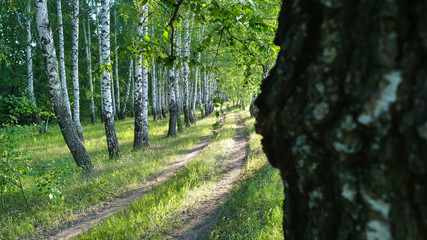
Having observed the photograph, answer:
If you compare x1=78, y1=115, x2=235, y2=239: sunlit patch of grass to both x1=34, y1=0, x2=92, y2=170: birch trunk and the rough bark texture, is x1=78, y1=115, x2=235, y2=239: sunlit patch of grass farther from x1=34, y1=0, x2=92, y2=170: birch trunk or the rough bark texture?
x1=34, y1=0, x2=92, y2=170: birch trunk

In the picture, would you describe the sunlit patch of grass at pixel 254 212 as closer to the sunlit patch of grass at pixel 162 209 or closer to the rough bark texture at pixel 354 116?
the sunlit patch of grass at pixel 162 209

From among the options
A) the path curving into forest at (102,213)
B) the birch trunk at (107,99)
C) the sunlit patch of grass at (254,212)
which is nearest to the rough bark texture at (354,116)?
the sunlit patch of grass at (254,212)

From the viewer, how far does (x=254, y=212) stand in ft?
14.3

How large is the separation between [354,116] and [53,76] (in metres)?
8.50

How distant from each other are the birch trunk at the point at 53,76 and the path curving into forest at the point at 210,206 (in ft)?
12.9

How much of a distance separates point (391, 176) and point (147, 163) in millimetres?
8271

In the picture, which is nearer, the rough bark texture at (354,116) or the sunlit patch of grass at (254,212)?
the rough bark texture at (354,116)

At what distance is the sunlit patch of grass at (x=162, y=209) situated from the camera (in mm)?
4133

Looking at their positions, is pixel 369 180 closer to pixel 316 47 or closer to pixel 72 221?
pixel 316 47

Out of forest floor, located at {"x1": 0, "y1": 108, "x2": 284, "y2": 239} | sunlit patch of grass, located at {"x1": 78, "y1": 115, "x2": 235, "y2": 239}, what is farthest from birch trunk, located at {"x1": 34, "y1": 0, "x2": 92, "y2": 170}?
sunlit patch of grass, located at {"x1": 78, "y1": 115, "x2": 235, "y2": 239}

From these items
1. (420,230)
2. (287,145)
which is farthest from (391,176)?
(287,145)

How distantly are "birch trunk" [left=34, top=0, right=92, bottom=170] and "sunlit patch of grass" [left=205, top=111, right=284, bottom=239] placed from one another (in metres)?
4.69

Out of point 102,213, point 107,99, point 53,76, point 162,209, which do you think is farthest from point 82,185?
point 107,99

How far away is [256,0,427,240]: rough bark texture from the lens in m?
0.72
